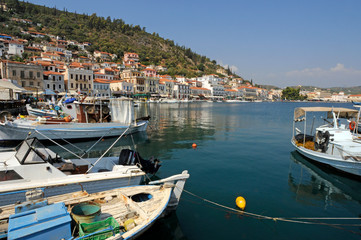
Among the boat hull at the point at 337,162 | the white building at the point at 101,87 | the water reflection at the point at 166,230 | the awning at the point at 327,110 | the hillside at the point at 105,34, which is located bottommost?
the water reflection at the point at 166,230

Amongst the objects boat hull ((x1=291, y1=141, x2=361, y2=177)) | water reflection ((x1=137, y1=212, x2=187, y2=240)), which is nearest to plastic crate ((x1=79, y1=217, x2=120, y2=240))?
water reflection ((x1=137, y1=212, x2=187, y2=240))

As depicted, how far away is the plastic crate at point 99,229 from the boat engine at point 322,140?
40.7ft

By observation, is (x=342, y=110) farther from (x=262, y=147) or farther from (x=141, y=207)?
(x=141, y=207)

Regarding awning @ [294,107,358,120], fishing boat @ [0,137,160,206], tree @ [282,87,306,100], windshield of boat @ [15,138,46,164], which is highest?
tree @ [282,87,306,100]

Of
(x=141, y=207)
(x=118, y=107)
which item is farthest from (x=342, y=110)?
(x=118, y=107)

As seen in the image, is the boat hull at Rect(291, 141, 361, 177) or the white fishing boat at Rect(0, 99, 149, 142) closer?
the boat hull at Rect(291, 141, 361, 177)

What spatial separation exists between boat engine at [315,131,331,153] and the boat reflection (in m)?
1.22

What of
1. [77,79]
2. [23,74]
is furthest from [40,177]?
[77,79]

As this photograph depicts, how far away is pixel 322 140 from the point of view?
12.0 meters

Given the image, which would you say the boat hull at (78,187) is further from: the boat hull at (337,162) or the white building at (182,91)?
the white building at (182,91)

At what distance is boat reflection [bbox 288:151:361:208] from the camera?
27.9 ft

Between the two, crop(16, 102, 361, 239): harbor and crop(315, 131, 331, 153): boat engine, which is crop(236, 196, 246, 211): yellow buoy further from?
crop(315, 131, 331, 153): boat engine

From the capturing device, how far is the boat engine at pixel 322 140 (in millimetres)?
11711

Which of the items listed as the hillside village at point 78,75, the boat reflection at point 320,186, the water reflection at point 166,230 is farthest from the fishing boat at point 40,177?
the hillside village at point 78,75
